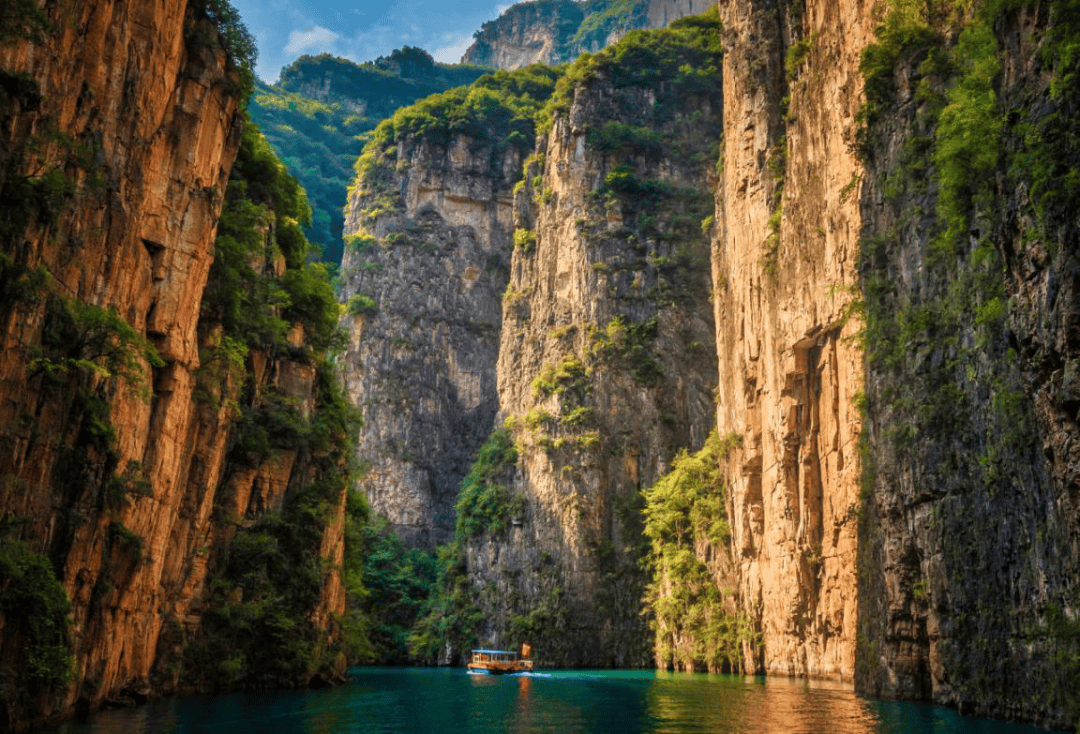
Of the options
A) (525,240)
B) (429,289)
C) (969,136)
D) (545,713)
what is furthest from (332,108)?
(969,136)

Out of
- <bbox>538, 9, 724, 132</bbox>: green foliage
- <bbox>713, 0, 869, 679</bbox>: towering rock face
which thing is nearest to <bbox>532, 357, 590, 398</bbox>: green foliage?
<bbox>713, 0, 869, 679</bbox>: towering rock face

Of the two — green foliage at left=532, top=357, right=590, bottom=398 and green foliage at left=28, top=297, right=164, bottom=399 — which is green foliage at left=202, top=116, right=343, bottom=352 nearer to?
green foliage at left=28, top=297, right=164, bottom=399

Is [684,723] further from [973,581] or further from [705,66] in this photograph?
[705,66]

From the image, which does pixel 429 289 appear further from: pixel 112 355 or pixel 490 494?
pixel 112 355

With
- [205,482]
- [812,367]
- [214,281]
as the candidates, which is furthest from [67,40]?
[812,367]

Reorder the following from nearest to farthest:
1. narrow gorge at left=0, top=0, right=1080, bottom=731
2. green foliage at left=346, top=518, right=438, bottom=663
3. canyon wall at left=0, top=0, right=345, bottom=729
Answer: canyon wall at left=0, top=0, right=345, bottom=729, narrow gorge at left=0, top=0, right=1080, bottom=731, green foliage at left=346, top=518, right=438, bottom=663

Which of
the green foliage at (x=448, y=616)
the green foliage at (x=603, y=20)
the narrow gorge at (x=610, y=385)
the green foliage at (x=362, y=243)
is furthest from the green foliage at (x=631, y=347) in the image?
the green foliage at (x=603, y=20)

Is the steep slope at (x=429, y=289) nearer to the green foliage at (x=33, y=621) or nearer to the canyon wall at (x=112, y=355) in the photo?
the canyon wall at (x=112, y=355)
